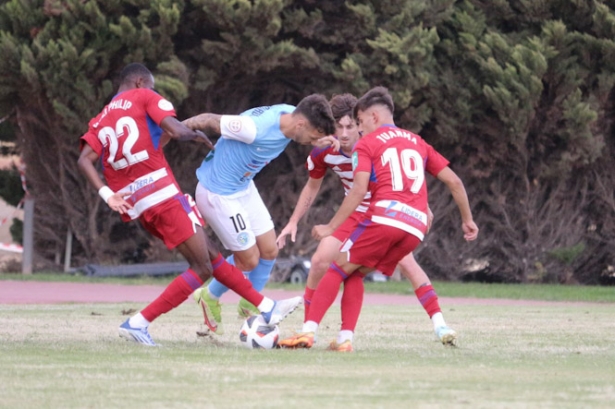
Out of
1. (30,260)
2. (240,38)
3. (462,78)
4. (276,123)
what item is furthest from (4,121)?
(276,123)

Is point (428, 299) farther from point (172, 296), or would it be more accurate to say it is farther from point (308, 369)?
point (308, 369)

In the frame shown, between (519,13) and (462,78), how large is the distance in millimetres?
1630

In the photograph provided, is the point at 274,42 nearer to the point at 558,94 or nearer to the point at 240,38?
the point at 240,38

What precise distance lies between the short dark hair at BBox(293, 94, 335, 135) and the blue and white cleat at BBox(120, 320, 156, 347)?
2076 millimetres

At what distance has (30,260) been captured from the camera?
2212cm

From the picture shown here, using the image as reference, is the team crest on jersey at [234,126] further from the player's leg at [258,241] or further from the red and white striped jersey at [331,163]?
the red and white striped jersey at [331,163]

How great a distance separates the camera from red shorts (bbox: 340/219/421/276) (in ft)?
28.8

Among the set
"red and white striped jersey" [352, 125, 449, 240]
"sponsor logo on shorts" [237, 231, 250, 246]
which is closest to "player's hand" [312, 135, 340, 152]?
"red and white striped jersey" [352, 125, 449, 240]

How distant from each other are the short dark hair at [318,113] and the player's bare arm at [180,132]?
943mm

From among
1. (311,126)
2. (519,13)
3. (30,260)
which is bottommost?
(30,260)

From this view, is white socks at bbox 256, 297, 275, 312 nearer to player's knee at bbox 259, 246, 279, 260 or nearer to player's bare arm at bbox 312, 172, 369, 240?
player's bare arm at bbox 312, 172, 369, 240

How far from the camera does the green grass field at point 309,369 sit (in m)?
6.00

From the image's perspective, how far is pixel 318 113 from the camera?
A: 9.41 m

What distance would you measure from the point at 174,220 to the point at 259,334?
108 centimetres
